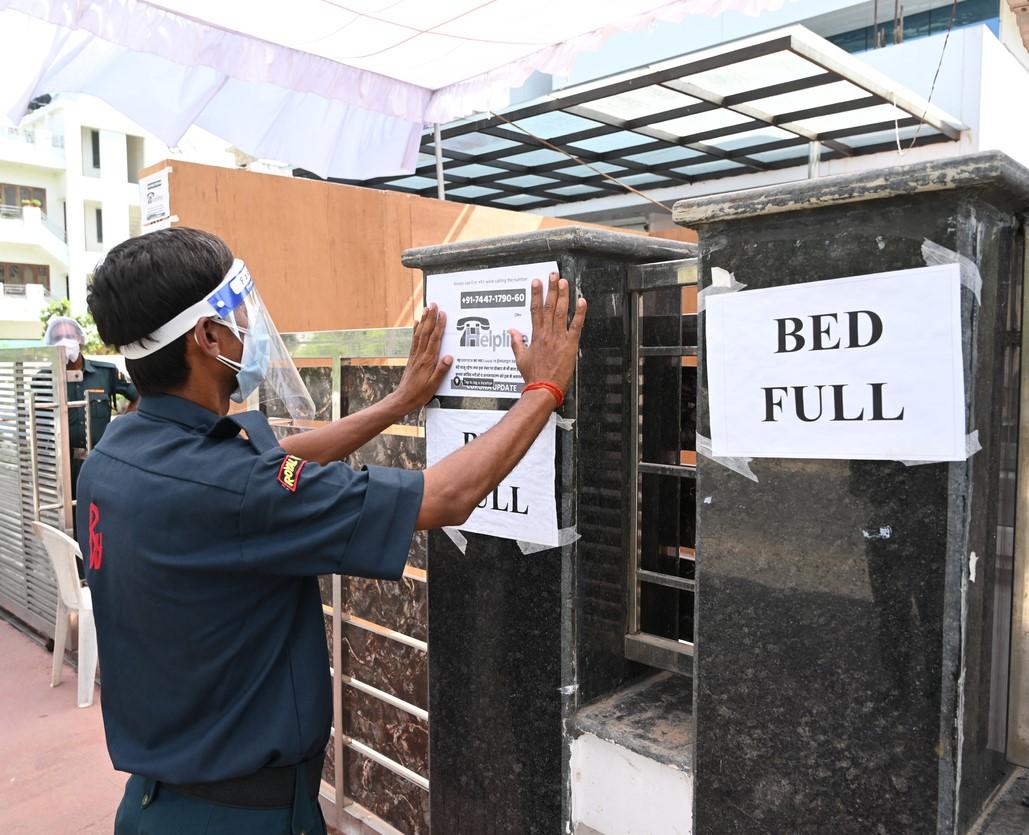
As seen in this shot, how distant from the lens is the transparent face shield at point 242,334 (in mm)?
1646

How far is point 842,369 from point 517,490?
0.82 meters

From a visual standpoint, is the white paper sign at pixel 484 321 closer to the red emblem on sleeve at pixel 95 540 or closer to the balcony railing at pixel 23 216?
the red emblem on sleeve at pixel 95 540

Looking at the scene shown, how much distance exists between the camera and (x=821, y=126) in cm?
719

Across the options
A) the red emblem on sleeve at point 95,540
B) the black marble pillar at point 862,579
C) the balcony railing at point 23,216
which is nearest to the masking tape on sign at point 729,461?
the black marble pillar at point 862,579

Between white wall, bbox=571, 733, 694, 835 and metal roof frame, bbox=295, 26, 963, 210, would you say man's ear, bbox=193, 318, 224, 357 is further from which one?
metal roof frame, bbox=295, 26, 963, 210

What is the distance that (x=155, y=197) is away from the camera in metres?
4.25

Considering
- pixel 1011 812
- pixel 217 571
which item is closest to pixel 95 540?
pixel 217 571

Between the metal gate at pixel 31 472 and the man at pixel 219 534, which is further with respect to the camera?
the metal gate at pixel 31 472

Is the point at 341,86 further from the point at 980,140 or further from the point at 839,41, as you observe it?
the point at 839,41

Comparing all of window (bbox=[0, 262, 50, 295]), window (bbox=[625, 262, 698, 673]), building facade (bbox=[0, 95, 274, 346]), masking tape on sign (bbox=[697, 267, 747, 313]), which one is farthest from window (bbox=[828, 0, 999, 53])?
window (bbox=[0, 262, 50, 295])

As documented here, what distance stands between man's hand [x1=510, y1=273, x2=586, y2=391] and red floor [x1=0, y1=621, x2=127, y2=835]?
3.04 m

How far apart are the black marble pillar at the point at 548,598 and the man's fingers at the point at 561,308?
6 centimetres

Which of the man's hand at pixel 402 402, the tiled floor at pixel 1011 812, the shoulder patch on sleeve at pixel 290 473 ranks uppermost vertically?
the man's hand at pixel 402 402

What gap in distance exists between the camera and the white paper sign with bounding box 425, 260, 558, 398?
1.86 metres
